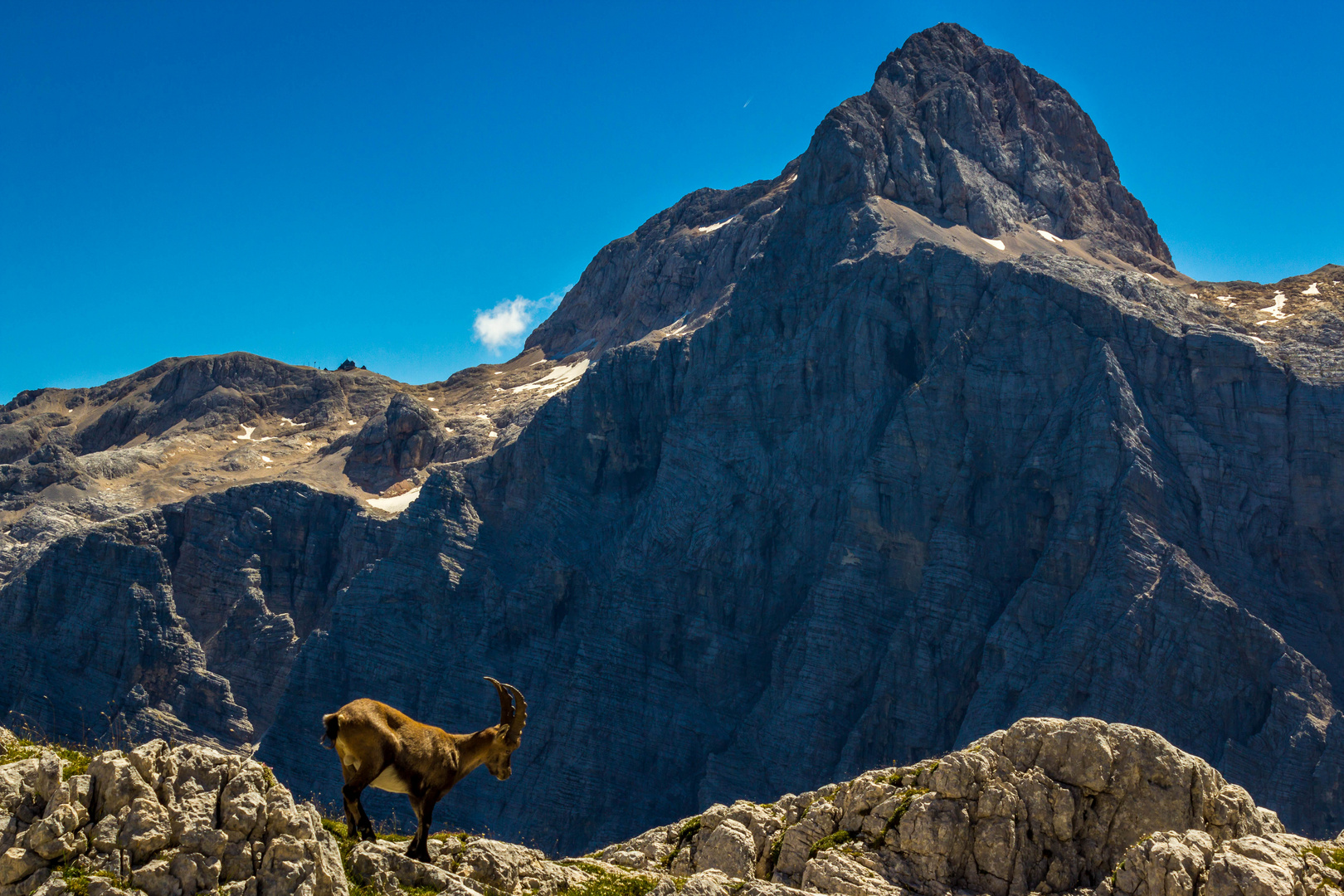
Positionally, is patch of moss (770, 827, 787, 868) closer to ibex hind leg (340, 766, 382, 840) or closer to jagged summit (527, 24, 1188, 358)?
ibex hind leg (340, 766, 382, 840)

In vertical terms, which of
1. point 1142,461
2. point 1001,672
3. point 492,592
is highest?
point 1142,461

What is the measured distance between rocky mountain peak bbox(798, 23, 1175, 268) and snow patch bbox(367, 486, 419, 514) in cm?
5557

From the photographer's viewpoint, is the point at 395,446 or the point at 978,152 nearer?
the point at 978,152

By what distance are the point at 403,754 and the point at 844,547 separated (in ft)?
229

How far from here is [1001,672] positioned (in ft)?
252

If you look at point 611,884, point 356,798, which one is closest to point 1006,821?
point 611,884

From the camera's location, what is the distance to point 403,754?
19.8 m

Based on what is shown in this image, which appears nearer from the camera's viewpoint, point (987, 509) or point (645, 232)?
point (987, 509)

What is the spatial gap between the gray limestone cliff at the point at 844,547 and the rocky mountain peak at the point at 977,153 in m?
0.47

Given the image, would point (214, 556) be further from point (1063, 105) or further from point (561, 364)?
point (1063, 105)

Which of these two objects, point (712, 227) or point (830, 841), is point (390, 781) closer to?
point (830, 841)

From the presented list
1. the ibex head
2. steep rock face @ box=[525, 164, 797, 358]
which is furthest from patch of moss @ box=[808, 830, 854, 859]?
steep rock face @ box=[525, 164, 797, 358]

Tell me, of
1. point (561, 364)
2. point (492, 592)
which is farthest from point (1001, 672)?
point (561, 364)

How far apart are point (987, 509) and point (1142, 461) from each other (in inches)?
449
